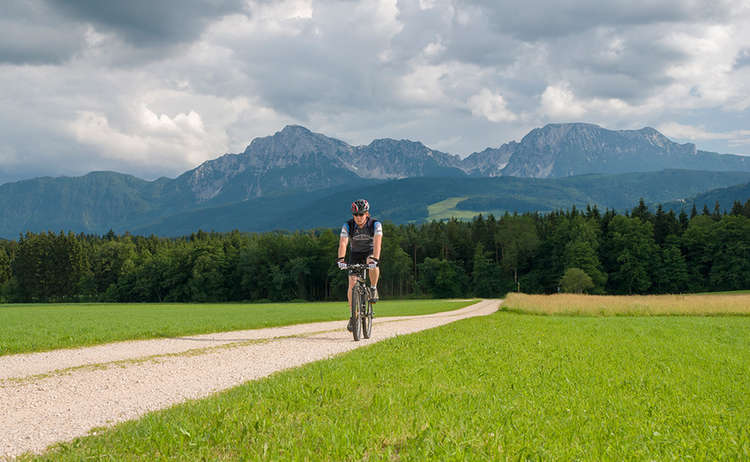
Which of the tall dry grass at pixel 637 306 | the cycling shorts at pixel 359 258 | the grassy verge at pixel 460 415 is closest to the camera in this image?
the grassy verge at pixel 460 415

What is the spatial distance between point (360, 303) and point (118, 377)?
272 inches

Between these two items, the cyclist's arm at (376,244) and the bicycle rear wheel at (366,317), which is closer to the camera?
the cyclist's arm at (376,244)

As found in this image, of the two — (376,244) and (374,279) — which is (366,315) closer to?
(374,279)

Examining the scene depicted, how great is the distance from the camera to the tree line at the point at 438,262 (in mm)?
97750

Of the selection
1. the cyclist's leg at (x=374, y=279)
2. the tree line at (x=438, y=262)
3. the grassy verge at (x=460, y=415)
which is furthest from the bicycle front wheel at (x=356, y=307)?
the tree line at (x=438, y=262)

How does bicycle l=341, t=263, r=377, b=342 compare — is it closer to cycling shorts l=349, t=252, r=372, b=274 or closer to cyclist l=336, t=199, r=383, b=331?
cycling shorts l=349, t=252, r=372, b=274

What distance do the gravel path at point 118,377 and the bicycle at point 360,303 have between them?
62 cm

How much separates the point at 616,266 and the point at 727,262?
19042mm

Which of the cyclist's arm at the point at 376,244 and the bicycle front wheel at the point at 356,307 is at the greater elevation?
the cyclist's arm at the point at 376,244

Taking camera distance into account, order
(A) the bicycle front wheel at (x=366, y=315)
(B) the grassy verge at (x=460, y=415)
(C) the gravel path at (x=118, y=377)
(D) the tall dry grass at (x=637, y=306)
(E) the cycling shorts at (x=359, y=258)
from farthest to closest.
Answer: (D) the tall dry grass at (x=637, y=306)
(A) the bicycle front wheel at (x=366, y=315)
(E) the cycling shorts at (x=359, y=258)
(C) the gravel path at (x=118, y=377)
(B) the grassy verge at (x=460, y=415)

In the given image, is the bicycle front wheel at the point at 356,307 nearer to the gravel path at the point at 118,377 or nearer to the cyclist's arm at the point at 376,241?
the gravel path at the point at 118,377

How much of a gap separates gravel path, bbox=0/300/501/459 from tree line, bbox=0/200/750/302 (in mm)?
89282

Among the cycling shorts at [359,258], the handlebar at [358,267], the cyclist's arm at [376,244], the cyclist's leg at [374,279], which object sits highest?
the cyclist's arm at [376,244]

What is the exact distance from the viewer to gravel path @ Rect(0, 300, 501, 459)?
6797 mm
